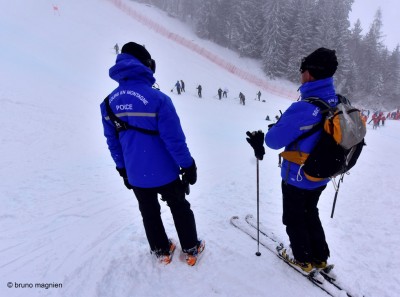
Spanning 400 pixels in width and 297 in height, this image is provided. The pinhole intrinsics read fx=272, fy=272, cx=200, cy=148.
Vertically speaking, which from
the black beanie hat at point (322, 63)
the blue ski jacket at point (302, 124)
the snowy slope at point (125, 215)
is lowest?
the snowy slope at point (125, 215)

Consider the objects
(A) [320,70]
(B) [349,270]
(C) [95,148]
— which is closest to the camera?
(A) [320,70]

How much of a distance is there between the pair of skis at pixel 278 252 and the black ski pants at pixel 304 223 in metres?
0.16

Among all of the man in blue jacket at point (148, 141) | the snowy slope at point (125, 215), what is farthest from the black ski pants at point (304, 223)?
the man in blue jacket at point (148, 141)

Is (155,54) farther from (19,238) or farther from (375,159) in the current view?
(19,238)

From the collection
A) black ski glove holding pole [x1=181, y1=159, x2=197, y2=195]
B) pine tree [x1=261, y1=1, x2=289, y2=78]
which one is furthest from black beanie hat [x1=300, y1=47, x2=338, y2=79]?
pine tree [x1=261, y1=1, x2=289, y2=78]

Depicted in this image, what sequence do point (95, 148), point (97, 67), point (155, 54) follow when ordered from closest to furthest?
1. point (95, 148)
2. point (97, 67)
3. point (155, 54)

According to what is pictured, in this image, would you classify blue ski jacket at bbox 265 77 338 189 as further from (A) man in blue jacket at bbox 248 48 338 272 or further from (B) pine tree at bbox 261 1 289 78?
(B) pine tree at bbox 261 1 289 78

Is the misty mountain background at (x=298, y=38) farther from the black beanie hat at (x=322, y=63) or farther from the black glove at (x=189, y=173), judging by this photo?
the black glove at (x=189, y=173)

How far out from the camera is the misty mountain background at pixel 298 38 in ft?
150

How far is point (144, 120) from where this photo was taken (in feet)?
8.70

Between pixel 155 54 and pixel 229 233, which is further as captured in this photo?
pixel 155 54

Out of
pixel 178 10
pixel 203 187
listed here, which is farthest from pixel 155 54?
pixel 178 10

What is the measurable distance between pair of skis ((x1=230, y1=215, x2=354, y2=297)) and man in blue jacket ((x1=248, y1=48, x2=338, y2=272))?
0.08m

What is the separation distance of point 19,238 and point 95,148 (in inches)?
186
